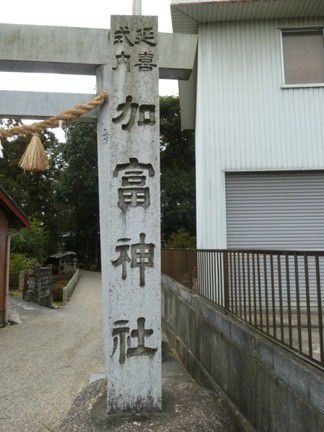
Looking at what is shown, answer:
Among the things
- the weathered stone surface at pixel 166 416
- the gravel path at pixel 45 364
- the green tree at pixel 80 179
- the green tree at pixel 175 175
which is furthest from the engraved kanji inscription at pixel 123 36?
the green tree at pixel 80 179

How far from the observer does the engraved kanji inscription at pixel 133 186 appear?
386cm

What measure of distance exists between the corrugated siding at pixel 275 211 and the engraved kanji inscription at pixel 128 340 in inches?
194

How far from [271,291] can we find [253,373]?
776mm

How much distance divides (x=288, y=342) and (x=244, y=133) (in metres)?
5.96

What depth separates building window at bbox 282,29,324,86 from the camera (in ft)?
28.1

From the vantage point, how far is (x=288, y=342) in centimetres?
323

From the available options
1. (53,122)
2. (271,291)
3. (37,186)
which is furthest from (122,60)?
(37,186)

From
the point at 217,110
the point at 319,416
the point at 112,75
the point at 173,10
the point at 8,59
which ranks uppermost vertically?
the point at 173,10

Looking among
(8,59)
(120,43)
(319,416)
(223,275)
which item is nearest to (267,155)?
(223,275)

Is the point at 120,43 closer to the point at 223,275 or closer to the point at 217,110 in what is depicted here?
the point at 223,275

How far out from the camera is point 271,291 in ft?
11.7

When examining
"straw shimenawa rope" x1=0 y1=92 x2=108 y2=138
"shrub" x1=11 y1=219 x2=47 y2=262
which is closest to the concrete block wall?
"straw shimenawa rope" x1=0 y1=92 x2=108 y2=138

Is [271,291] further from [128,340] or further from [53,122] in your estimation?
[53,122]

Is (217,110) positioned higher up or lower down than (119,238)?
higher up
